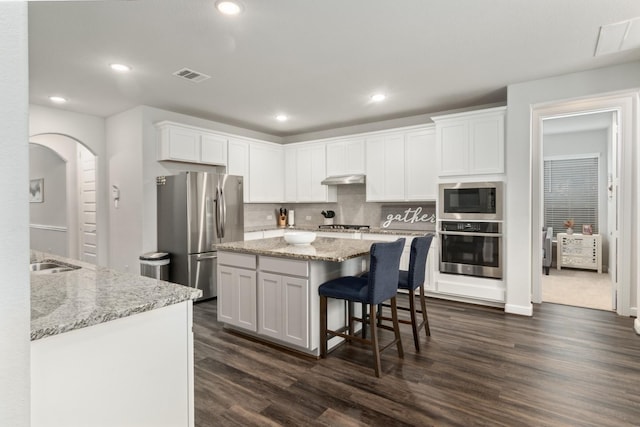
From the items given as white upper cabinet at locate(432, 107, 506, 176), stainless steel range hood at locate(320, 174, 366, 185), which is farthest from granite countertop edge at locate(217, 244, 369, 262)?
stainless steel range hood at locate(320, 174, 366, 185)

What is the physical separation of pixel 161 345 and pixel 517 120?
13.7 feet

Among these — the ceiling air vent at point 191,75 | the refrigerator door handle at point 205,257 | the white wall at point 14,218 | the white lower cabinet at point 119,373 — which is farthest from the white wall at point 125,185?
the white wall at point 14,218

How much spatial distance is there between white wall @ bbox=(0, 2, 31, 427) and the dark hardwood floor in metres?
1.49

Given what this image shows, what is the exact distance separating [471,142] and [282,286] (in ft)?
9.88

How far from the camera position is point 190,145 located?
4875mm

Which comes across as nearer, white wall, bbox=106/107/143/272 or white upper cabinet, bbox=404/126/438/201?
white wall, bbox=106/107/143/272

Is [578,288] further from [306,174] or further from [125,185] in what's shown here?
[125,185]

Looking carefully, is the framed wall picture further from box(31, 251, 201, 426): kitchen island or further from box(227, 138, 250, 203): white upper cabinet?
box(31, 251, 201, 426): kitchen island

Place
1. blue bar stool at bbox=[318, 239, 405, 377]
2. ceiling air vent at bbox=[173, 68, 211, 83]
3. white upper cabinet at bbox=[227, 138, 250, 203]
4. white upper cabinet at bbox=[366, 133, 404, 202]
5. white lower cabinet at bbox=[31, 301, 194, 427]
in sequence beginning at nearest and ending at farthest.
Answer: white lower cabinet at bbox=[31, 301, 194, 427] < blue bar stool at bbox=[318, 239, 405, 377] < ceiling air vent at bbox=[173, 68, 211, 83] < white upper cabinet at bbox=[366, 133, 404, 202] < white upper cabinet at bbox=[227, 138, 250, 203]

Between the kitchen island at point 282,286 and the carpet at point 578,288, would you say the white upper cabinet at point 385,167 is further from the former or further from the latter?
the carpet at point 578,288

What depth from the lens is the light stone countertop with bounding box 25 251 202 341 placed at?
1.17m

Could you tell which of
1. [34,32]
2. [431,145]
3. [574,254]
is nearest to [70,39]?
[34,32]

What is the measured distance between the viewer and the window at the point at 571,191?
6716mm

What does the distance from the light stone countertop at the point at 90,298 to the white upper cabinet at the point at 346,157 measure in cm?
418
